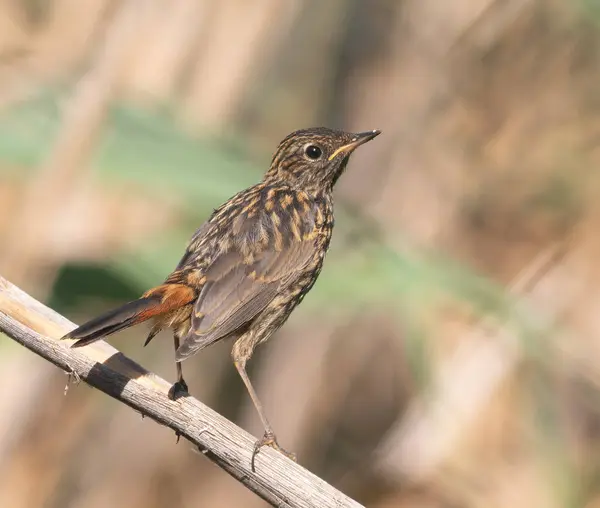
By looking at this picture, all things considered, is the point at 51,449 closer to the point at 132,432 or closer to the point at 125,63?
the point at 132,432

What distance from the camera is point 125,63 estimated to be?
3.72 meters

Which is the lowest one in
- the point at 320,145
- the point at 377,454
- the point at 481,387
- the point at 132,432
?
the point at 132,432

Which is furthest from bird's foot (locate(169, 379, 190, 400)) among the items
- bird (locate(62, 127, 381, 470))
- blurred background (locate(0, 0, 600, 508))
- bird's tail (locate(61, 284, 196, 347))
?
blurred background (locate(0, 0, 600, 508))

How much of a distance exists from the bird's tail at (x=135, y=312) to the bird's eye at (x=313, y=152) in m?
0.88

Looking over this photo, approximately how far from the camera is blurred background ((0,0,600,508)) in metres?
3.78

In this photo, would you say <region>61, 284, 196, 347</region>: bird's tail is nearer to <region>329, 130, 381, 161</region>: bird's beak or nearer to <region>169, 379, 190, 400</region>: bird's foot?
<region>169, 379, 190, 400</region>: bird's foot

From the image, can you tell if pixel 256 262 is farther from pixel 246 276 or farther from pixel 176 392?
pixel 176 392

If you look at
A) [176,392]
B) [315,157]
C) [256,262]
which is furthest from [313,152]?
[176,392]

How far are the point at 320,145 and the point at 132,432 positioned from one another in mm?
1608

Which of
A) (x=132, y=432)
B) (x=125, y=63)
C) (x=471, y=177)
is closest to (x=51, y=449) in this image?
(x=132, y=432)

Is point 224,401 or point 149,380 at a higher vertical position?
point 149,380

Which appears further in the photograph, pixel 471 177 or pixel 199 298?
pixel 471 177

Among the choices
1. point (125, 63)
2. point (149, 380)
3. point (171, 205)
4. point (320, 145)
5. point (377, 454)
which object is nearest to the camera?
point (149, 380)

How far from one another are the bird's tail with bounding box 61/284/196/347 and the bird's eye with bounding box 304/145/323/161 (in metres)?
0.88
